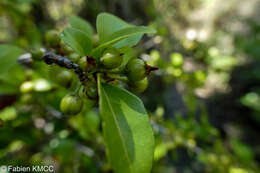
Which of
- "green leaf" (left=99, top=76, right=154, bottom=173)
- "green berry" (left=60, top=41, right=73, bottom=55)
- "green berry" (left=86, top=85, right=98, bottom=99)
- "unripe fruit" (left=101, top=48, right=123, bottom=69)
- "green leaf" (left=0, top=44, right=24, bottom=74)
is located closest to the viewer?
"green leaf" (left=99, top=76, right=154, bottom=173)

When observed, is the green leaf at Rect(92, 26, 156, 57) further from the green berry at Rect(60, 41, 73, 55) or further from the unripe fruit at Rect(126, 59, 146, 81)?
the green berry at Rect(60, 41, 73, 55)

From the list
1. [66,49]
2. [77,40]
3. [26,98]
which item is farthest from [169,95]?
[77,40]

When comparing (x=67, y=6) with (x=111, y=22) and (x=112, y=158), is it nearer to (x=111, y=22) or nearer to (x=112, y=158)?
(x=111, y=22)

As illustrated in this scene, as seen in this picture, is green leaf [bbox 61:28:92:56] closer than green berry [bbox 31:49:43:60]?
Yes

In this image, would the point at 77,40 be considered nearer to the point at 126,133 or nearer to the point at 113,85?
the point at 113,85

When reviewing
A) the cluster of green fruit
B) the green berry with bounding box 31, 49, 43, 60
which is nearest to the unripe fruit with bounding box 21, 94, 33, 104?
the green berry with bounding box 31, 49, 43, 60

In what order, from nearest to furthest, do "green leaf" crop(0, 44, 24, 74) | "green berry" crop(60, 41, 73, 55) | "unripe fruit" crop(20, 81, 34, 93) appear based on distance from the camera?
"green berry" crop(60, 41, 73, 55) → "green leaf" crop(0, 44, 24, 74) → "unripe fruit" crop(20, 81, 34, 93)
